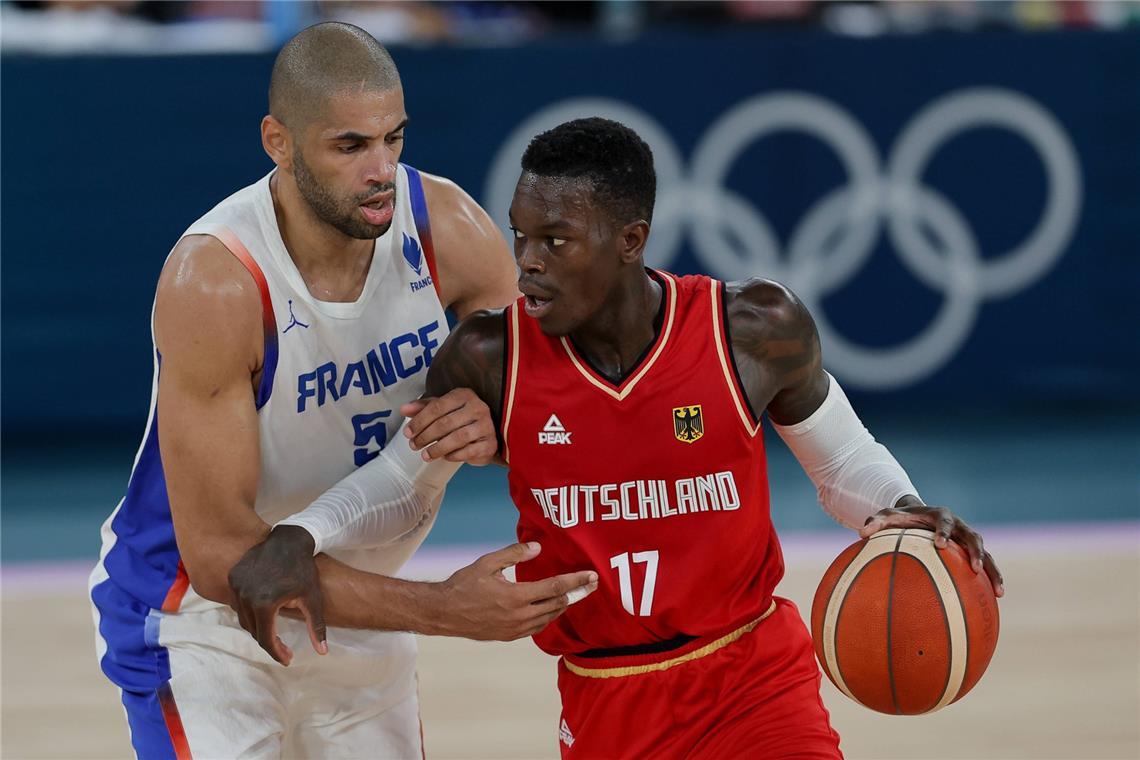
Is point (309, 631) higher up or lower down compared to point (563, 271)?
lower down

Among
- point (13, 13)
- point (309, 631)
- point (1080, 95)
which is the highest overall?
point (13, 13)

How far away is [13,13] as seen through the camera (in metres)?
9.47

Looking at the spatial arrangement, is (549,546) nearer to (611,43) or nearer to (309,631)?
(309,631)

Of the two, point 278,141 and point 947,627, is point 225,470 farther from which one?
point 947,627

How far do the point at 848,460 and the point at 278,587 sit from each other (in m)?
1.40

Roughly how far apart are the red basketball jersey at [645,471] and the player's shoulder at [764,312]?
49 mm

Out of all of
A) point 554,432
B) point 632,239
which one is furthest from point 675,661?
point 632,239

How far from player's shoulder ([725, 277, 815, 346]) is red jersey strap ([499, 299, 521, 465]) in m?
0.50

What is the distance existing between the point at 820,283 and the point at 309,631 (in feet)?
22.1

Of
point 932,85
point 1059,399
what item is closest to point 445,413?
point 932,85

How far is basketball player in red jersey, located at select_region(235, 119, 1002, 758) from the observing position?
12.0 feet

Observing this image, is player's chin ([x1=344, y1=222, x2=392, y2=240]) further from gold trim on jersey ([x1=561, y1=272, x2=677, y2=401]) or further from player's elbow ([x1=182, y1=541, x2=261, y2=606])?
player's elbow ([x1=182, y1=541, x2=261, y2=606])

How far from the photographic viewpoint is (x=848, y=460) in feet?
13.0

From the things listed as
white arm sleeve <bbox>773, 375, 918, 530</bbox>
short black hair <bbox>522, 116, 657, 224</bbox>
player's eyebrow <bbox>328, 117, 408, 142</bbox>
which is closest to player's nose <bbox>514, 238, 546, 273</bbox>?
short black hair <bbox>522, 116, 657, 224</bbox>
